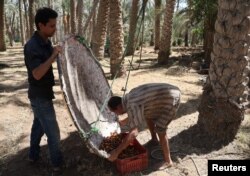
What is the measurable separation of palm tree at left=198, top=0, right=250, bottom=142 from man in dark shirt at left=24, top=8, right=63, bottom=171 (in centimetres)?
234

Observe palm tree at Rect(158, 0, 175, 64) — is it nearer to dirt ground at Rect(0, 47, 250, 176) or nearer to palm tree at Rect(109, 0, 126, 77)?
palm tree at Rect(109, 0, 126, 77)

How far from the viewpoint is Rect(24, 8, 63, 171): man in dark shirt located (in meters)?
4.55

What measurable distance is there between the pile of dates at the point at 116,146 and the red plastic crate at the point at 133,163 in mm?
111

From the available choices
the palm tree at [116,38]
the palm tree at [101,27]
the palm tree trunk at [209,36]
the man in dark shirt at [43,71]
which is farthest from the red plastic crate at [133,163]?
the palm tree at [101,27]

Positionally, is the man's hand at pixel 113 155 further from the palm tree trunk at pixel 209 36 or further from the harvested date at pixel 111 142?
the palm tree trunk at pixel 209 36

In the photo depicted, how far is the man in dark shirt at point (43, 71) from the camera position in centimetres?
455

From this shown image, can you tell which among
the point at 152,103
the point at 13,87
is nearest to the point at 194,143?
the point at 152,103

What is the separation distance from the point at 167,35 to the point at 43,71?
9.58m

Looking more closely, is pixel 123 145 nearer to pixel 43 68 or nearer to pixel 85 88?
pixel 43 68

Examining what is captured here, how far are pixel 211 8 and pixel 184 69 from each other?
6.83 feet

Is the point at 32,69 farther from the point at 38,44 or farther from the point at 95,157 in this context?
the point at 95,157

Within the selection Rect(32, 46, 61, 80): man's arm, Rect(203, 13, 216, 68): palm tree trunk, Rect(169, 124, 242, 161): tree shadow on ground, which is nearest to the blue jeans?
Rect(32, 46, 61, 80): man's arm

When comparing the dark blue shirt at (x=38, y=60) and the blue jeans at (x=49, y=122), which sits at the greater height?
the dark blue shirt at (x=38, y=60)

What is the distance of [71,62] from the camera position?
19.3 feet
